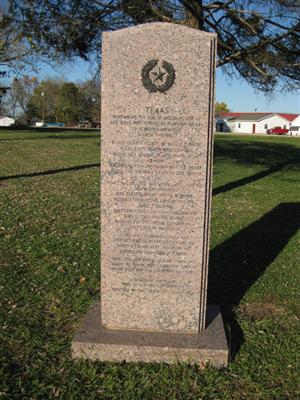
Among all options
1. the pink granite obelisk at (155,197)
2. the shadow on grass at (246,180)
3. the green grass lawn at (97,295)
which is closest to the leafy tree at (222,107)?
the shadow on grass at (246,180)

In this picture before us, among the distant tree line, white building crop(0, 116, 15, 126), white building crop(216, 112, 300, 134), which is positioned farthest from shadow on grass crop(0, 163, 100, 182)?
white building crop(216, 112, 300, 134)

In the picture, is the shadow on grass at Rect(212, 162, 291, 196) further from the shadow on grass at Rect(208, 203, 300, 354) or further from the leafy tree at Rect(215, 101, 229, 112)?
the leafy tree at Rect(215, 101, 229, 112)

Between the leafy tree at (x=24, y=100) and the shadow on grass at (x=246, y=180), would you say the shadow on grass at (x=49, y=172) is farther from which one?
the leafy tree at (x=24, y=100)

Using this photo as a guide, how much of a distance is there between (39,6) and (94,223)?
3.82m

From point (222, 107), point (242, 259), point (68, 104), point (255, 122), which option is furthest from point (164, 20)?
point (222, 107)

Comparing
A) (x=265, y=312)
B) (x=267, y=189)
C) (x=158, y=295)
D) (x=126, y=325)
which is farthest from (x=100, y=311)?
(x=267, y=189)

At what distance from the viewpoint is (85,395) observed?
3025 millimetres

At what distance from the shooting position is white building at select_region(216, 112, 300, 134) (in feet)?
323

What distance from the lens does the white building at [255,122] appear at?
98562 millimetres

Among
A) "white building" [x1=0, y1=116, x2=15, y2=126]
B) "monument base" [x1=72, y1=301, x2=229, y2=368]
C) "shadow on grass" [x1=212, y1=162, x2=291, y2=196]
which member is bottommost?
"monument base" [x1=72, y1=301, x2=229, y2=368]

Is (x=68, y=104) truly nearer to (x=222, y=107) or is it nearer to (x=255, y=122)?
(x=255, y=122)

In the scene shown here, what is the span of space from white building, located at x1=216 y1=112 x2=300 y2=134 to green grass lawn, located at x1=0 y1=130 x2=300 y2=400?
9269 cm

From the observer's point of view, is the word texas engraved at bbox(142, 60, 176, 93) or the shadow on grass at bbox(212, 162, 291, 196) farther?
the shadow on grass at bbox(212, 162, 291, 196)

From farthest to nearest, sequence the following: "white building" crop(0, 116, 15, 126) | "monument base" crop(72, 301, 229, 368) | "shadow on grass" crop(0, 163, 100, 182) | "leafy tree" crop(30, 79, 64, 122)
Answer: "white building" crop(0, 116, 15, 126) → "leafy tree" crop(30, 79, 64, 122) → "shadow on grass" crop(0, 163, 100, 182) → "monument base" crop(72, 301, 229, 368)
